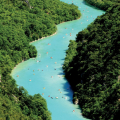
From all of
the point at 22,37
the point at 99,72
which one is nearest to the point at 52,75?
the point at 99,72

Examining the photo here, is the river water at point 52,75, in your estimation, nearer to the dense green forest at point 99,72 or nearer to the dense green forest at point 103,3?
the dense green forest at point 99,72

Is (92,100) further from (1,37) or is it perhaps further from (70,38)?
(70,38)

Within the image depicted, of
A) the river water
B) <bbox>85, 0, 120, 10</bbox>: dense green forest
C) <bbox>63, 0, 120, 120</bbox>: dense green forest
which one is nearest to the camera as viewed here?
<bbox>63, 0, 120, 120</bbox>: dense green forest

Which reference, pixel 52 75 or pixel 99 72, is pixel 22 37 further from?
pixel 99 72

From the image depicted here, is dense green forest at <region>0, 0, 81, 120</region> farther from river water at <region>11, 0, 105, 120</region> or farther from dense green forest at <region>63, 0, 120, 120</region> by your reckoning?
dense green forest at <region>63, 0, 120, 120</region>

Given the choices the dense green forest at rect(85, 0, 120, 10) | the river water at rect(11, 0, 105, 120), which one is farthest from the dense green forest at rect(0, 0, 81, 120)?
the dense green forest at rect(85, 0, 120, 10)

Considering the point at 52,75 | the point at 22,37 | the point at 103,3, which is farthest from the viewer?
the point at 103,3
